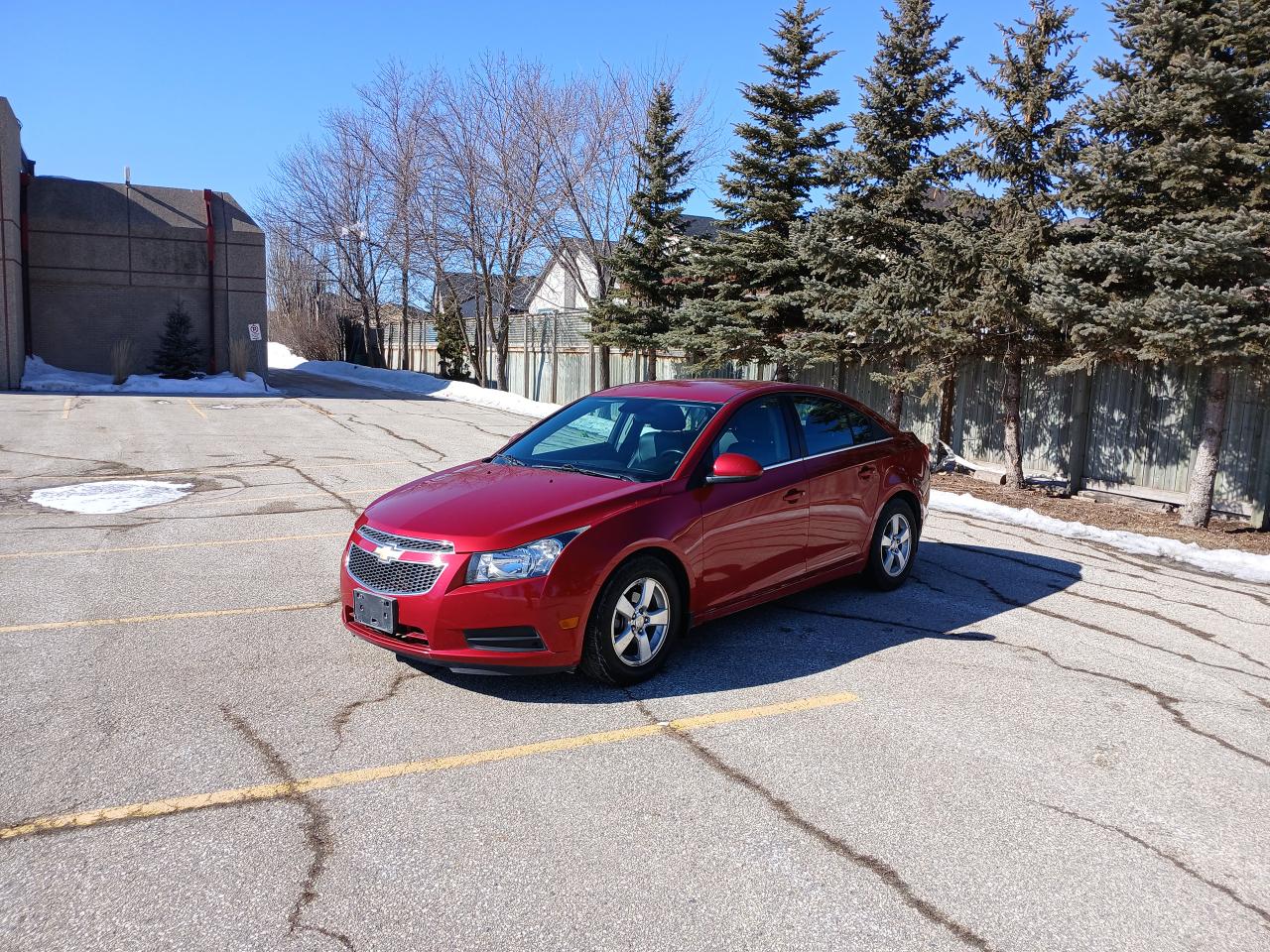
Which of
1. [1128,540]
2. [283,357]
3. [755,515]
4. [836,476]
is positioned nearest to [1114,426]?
[1128,540]

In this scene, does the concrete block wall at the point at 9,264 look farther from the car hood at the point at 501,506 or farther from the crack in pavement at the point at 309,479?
the car hood at the point at 501,506

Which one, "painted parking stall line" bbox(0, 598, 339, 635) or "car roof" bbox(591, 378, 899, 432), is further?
"car roof" bbox(591, 378, 899, 432)

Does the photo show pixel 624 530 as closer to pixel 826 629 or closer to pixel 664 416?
pixel 664 416

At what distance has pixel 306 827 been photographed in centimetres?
349

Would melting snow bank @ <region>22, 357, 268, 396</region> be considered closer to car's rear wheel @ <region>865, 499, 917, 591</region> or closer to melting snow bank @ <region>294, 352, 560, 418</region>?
melting snow bank @ <region>294, 352, 560, 418</region>

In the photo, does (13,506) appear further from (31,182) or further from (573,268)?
(31,182)

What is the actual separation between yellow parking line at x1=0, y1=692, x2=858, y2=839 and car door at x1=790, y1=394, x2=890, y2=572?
1597 mm

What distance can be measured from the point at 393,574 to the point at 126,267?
29352mm

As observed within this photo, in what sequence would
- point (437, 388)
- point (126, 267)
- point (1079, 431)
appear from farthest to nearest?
point (437, 388) < point (126, 267) < point (1079, 431)

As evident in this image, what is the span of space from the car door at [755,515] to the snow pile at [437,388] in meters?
13.5

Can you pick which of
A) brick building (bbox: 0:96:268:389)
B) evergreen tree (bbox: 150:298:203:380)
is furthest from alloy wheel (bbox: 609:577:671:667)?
brick building (bbox: 0:96:268:389)

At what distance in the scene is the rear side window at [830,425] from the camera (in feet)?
21.2

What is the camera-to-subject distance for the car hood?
4660 mm

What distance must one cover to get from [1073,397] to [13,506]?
43.5ft
